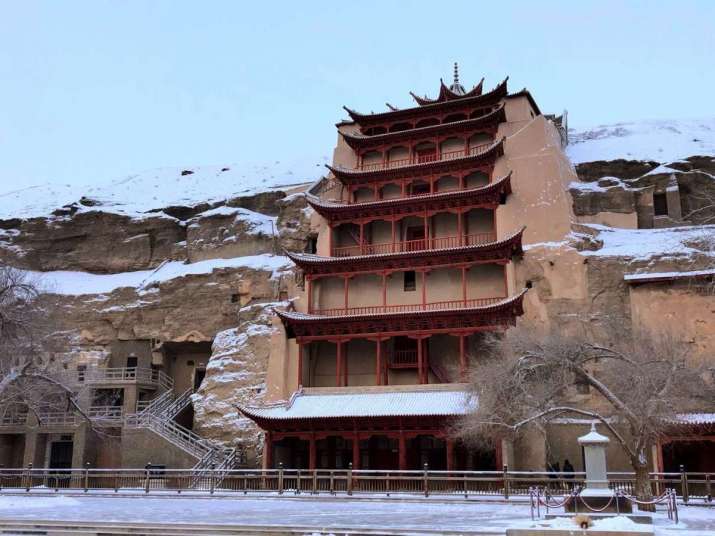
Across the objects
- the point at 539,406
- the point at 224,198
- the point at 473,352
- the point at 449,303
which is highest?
the point at 224,198

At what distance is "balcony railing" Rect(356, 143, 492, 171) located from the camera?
147ft

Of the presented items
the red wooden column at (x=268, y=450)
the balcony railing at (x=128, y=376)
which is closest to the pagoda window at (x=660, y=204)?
the red wooden column at (x=268, y=450)

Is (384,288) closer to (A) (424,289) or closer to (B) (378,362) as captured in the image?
(A) (424,289)

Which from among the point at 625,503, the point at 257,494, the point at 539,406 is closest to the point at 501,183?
the point at 539,406

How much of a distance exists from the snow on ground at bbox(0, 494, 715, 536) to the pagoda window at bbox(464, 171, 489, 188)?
22991 millimetres

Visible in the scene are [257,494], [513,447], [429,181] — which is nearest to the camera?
[257,494]

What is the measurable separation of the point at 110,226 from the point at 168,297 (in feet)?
32.8

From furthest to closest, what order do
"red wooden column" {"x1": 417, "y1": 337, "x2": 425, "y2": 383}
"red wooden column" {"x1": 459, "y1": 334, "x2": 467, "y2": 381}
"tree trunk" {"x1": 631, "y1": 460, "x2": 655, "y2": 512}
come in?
"red wooden column" {"x1": 417, "y1": 337, "x2": 425, "y2": 383}
"red wooden column" {"x1": 459, "y1": 334, "x2": 467, "y2": 381}
"tree trunk" {"x1": 631, "y1": 460, "x2": 655, "y2": 512}

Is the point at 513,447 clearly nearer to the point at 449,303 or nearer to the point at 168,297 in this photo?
the point at 449,303

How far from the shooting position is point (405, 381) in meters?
39.2

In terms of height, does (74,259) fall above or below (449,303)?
above

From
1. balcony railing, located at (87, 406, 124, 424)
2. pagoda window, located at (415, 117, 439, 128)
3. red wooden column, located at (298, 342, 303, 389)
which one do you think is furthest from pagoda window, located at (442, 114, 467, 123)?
balcony railing, located at (87, 406, 124, 424)

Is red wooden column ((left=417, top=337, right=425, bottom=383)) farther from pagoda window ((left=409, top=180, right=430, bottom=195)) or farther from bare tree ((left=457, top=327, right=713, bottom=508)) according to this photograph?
pagoda window ((left=409, top=180, right=430, bottom=195))

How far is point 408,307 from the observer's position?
131 feet
